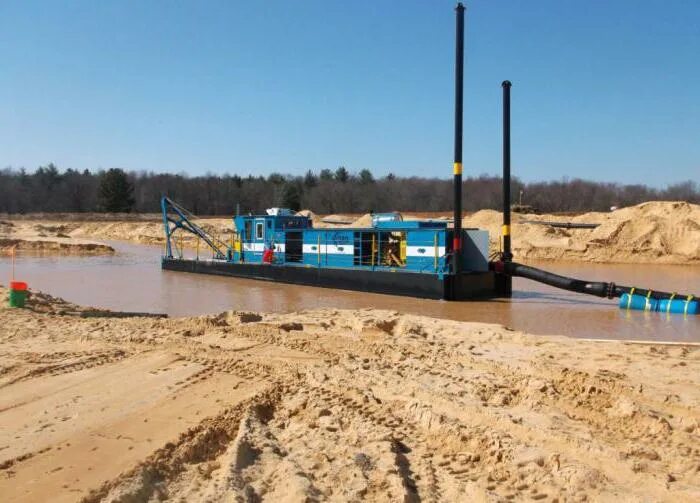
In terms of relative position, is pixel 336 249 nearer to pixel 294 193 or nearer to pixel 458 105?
pixel 458 105

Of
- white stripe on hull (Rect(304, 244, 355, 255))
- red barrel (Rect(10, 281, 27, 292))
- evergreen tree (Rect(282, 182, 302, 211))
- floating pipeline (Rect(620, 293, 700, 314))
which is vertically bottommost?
floating pipeline (Rect(620, 293, 700, 314))

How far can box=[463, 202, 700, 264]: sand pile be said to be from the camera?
111ft

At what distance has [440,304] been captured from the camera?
57.2ft

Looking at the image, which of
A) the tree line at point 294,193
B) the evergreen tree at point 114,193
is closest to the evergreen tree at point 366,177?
the tree line at point 294,193

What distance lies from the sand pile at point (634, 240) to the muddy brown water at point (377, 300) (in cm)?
502

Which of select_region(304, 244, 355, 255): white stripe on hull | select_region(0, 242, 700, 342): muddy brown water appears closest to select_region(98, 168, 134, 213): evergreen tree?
select_region(0, 242, 700, 342): muddy brown water

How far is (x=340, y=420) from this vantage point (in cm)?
539

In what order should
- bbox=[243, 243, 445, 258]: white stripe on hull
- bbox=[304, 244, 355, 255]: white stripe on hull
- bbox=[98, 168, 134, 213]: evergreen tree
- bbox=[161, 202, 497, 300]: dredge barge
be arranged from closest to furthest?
1. bbox=[161, 202, 497, 300]: dredge barge
2. bbox=[243, 243, 445, 258]: white stripe on hull
3. bbox=[304, 244, 355, 255]: white stripe on hull
4. bbox=[98, 168, 134, 213]: evergreen tree

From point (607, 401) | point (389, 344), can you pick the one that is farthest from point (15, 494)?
point (389, 344)

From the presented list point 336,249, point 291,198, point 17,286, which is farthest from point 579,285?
point 291,198

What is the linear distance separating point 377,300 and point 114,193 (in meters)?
73.3

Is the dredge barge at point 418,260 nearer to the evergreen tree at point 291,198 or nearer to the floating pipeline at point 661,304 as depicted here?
the floating pipeline at point 661,304

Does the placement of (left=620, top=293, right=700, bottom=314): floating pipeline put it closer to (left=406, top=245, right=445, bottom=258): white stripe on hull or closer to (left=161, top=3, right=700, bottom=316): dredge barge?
(left=161, top=3, right=700, bottom=316): dredge barge

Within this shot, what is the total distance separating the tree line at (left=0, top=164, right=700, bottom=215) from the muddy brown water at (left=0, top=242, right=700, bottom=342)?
5398 centimetres
